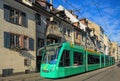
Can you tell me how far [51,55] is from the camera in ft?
54.2

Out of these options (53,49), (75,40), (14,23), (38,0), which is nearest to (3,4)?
(14,23)

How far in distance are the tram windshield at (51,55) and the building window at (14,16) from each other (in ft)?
21.8

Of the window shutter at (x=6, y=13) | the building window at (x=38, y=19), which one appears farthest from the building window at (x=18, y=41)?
the building window at (x=38, y=19)

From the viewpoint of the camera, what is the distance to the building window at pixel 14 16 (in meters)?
21.0

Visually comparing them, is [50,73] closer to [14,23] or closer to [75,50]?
[75,50]

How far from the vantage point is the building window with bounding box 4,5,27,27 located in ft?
69.0

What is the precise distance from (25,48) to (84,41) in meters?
29.2

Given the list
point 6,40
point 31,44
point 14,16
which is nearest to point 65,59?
point 6,40

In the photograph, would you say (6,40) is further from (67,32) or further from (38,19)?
(67,32)

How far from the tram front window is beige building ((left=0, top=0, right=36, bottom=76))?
532 centimetres

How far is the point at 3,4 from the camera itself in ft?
67.5

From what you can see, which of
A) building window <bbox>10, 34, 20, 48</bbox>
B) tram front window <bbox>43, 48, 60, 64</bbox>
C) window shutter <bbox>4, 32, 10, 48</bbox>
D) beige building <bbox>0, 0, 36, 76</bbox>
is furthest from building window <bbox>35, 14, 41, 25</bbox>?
tram front window <bbox>43, 48, 60, 64</bbox>

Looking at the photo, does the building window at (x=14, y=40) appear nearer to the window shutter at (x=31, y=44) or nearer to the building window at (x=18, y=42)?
the building window at (x=18, y=42)

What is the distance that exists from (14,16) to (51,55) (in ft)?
26.6
